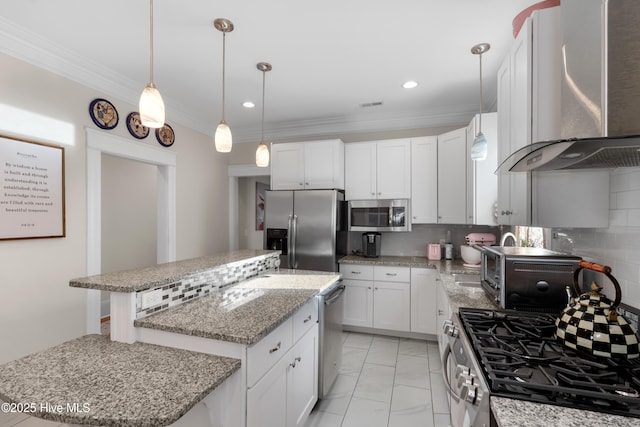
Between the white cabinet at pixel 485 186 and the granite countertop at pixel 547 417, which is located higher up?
the white cabinet at pixel 485 186

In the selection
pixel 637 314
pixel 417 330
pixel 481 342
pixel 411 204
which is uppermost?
pixel 411 204

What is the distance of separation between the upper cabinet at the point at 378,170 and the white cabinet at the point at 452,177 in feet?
1.22

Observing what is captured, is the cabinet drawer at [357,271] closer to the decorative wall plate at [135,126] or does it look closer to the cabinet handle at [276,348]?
the cabinet handle at [276,348]

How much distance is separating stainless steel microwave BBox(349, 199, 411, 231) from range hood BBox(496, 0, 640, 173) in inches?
97.3

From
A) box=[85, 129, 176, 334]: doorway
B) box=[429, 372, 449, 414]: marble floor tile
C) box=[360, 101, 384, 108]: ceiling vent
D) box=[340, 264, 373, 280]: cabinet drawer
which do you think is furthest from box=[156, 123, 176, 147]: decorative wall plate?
box=[429, 372, 449, 414]: marble floor tile

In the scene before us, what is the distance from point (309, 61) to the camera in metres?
2.54

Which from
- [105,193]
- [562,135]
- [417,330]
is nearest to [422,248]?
[417,330]

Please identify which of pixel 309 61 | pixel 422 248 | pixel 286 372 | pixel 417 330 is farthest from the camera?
pixel 422 248

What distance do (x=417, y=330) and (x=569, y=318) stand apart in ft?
7.94

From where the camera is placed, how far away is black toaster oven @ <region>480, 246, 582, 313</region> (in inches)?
60.8

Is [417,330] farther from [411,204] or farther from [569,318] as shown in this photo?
[569,318]

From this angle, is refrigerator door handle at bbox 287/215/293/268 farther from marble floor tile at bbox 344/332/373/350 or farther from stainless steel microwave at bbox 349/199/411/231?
marble floor tile at bbox 344/332/373/350

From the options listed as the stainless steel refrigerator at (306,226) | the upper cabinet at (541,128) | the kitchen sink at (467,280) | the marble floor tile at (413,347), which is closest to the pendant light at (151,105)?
the upper cabinet at (541,128)

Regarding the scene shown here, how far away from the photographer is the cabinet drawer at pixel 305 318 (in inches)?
69.5
